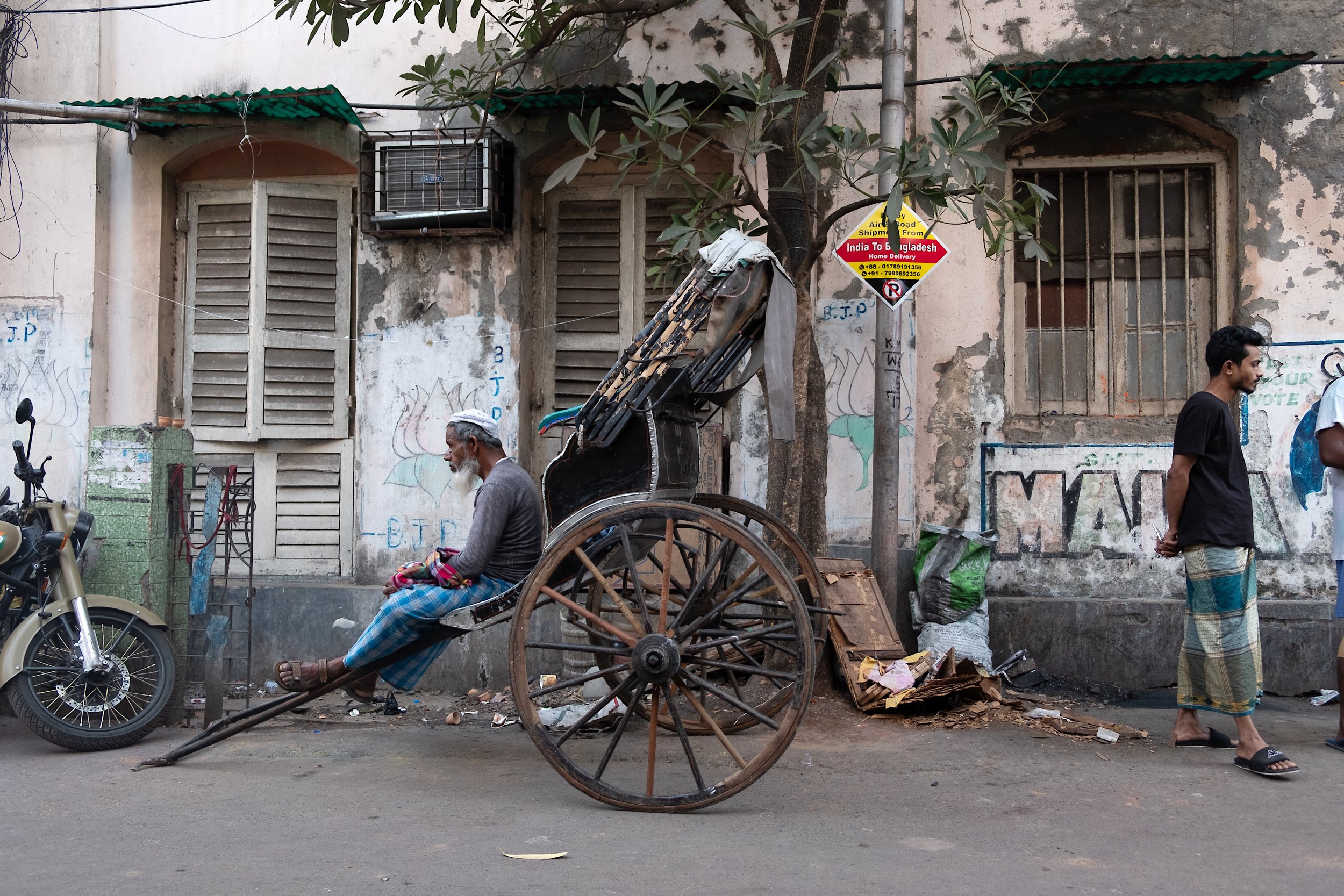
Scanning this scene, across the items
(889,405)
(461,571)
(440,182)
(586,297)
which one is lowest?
(461,571)

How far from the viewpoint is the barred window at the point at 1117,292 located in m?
6.74

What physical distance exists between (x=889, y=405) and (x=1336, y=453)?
214cm

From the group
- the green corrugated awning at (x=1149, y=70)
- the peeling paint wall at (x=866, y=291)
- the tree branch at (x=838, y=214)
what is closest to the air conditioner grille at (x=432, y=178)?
the peeling paint wall at (x=866, y=291)

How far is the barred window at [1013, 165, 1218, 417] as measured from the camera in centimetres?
674

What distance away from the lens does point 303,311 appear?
7.18 meters

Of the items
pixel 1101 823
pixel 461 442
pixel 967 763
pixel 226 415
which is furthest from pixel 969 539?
pixel 226 415

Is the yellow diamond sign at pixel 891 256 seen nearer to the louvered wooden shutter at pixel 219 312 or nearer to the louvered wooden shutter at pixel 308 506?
the louvered wooden shutter at pixel 308 506

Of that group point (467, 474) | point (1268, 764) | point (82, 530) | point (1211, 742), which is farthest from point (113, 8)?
point (1268, 764)

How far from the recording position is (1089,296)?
22.4 feet

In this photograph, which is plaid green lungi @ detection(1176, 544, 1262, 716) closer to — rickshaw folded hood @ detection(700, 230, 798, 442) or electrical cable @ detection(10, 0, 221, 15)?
rickshaw folded hood @ detection(700, 230, 798, 442)

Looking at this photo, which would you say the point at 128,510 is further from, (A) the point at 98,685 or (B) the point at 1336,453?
(B) the point at 1336,453

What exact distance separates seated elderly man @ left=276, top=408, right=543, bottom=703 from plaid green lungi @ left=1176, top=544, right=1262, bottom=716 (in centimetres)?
281

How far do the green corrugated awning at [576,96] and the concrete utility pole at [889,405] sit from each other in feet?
3.19

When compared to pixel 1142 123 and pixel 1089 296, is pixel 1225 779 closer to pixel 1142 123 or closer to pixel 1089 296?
pixel 1089 296
